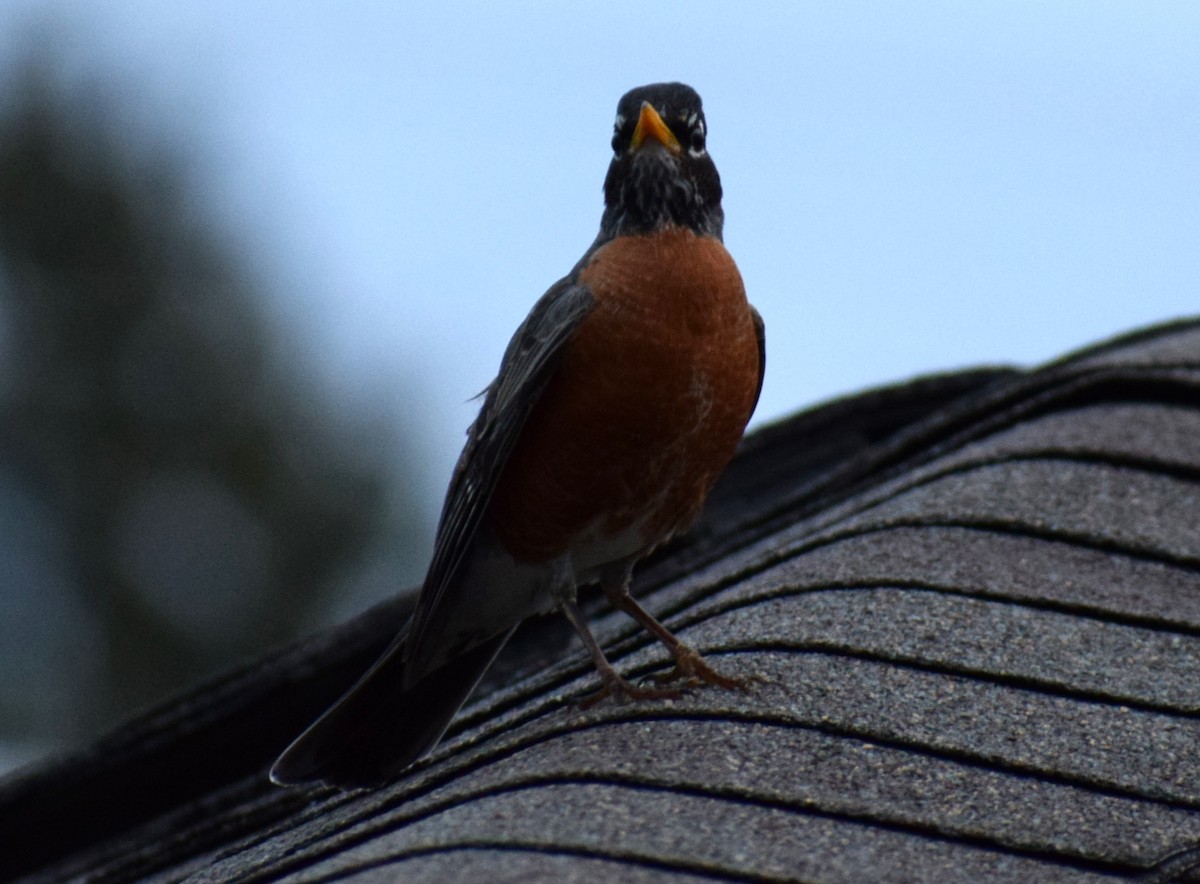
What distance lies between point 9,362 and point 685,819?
2020cm

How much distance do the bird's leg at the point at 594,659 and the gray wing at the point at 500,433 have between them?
9.3 inches

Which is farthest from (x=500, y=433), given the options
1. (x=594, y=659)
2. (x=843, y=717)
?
(x=843, y=717)

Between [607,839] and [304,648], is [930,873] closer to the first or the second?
[607,839]

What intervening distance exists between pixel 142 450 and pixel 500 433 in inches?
711

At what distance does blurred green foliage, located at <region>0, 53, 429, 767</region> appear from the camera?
65.9ft

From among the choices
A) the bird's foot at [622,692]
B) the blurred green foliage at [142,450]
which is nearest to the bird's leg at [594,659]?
the bird's foot at [622,692]

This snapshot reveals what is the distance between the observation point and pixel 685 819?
7.09 ft

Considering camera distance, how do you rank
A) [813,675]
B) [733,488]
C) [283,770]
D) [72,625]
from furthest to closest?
[72,625]
[733,488]
[283,770]
[813,675]

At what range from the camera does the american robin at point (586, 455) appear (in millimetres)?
3291

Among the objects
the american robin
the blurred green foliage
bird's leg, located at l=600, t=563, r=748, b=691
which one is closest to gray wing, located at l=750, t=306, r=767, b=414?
the american robin

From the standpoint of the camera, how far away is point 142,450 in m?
20.5

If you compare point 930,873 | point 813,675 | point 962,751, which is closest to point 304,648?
point 813,675

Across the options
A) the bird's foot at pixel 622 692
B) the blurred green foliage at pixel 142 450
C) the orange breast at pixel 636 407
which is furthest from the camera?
the blurred green foliage at pixel 142 450

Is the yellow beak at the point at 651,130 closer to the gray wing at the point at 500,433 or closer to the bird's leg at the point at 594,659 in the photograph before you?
the gray wing at the point at 500,433
